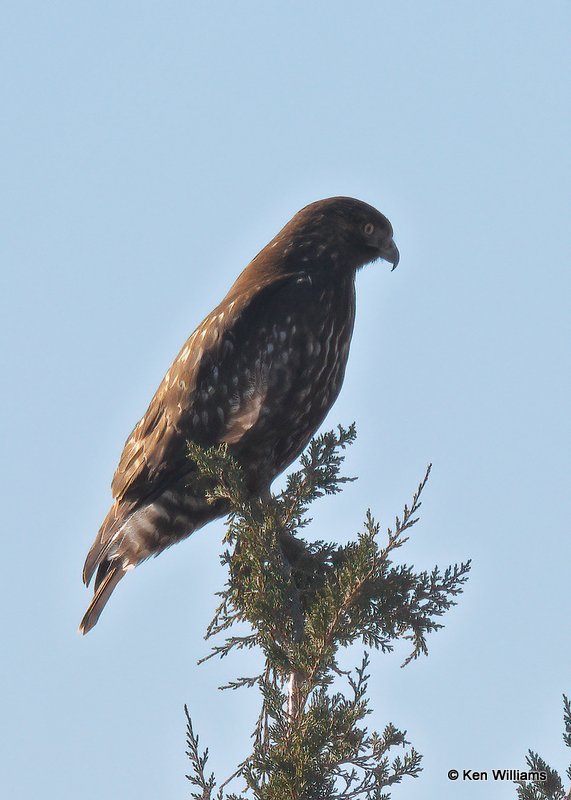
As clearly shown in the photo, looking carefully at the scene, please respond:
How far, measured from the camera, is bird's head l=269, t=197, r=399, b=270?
7.68m

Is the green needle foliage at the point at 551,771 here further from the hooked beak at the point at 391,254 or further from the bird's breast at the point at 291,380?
the hooked beak at the point at 391,254

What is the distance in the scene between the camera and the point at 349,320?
743 cm

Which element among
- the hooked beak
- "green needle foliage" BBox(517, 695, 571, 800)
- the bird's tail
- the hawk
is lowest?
"green needle foliage" BBox(517, 695, 571, 800)

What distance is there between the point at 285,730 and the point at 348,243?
3.80m

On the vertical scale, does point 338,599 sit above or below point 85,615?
below

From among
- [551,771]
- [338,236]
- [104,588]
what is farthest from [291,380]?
[551,771]

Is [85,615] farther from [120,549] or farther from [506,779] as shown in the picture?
[506,779]

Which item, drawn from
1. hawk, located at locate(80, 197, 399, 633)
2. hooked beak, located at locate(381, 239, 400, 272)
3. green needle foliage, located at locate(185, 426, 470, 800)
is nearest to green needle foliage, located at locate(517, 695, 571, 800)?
green needle foliage, located at locate(185, 426, 470, 800)

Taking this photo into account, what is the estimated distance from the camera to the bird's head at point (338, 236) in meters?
7.68

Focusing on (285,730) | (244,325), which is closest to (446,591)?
(285,730)

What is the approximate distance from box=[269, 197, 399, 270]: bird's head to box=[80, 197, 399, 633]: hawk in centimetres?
17

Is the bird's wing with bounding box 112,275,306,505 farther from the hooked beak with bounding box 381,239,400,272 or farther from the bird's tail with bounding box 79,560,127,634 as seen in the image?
the hooked beak with bounding box 381,239,400,272

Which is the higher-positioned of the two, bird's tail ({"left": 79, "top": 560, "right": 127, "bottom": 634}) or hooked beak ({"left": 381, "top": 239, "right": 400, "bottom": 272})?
hooked beak ({"left": 381, "top": 239, "right": 400, "bottom": 272})

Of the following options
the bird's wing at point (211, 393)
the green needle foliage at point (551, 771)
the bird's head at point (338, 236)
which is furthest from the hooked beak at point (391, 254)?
the green needle foliage at point (551, 771)
